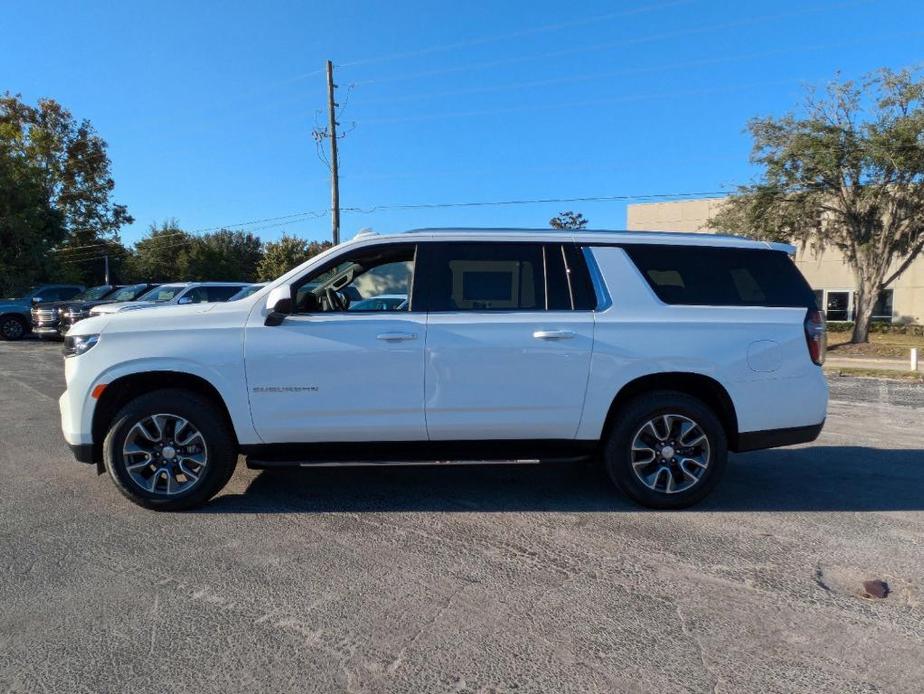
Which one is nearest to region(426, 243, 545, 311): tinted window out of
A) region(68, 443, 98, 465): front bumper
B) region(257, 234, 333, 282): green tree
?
region(68, 443, 98, 465): front bumper

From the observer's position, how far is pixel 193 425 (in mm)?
4316

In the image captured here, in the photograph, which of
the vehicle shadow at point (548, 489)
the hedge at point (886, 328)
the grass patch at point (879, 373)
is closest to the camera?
the vehicle shadow at point (548, 489)

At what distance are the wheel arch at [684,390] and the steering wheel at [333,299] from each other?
220 centimetres

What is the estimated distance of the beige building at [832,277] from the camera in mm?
28938

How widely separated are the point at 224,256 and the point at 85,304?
45597mm

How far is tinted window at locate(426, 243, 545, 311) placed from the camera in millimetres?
4496

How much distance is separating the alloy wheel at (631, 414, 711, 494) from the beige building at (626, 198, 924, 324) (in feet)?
81.9

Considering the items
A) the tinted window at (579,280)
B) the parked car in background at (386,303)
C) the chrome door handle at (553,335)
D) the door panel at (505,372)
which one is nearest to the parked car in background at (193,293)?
the parked car in background at (386,303)

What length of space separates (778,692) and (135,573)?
322 cm

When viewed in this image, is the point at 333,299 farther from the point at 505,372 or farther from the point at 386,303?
the point at 505,372

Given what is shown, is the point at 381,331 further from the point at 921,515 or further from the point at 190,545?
the point at 921,515

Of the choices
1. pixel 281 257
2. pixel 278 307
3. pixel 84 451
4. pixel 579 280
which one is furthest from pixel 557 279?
pixel 281 257

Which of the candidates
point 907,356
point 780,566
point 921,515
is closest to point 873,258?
point 907,356

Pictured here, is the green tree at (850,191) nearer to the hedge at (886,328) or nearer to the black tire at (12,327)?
the hedge at (886,328)
